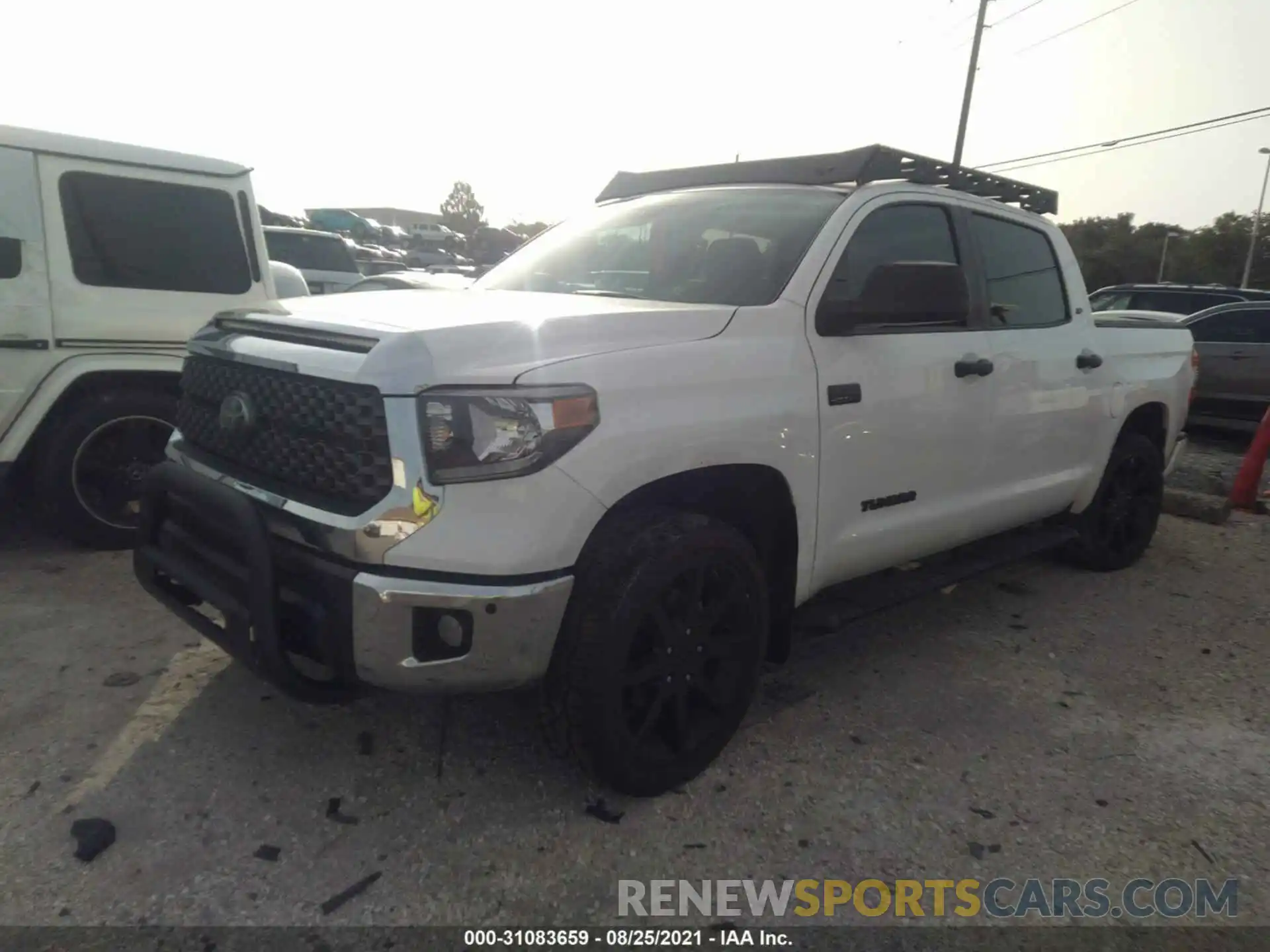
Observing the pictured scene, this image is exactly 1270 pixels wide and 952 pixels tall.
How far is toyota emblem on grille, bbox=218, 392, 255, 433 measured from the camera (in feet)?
8.54

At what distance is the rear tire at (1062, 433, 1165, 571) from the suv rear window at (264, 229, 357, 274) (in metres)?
10.2

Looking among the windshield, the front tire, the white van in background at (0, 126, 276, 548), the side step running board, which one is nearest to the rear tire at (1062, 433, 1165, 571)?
the side step running board

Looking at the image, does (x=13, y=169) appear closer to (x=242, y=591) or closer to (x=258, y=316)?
(x=258, y=316)

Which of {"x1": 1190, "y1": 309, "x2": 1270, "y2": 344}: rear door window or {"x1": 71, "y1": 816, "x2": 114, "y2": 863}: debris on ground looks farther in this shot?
{"x1": 1190, "y1": 309, "x2": 1270, "y2": 344}: rear door window

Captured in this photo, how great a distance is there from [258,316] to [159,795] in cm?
144

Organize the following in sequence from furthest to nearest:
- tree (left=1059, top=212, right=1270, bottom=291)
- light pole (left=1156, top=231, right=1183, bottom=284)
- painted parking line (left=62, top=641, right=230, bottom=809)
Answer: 1. light pole (left=1156, top=231, right=1183, bottom=284)
2. tree (left=1059, top=212, right=1270, bottom=291)
3. painted parking line (left=62, top=641, right=230, bottom=809)

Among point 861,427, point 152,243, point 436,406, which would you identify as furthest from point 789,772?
point 152,243

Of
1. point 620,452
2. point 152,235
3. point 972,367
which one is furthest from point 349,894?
point 152,235

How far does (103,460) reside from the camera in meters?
4.63

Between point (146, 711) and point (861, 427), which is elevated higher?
point (861, 427)

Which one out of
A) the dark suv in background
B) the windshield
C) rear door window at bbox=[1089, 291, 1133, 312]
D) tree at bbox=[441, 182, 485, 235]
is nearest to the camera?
the windshield

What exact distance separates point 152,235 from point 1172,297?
1293 cm

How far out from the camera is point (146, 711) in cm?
309

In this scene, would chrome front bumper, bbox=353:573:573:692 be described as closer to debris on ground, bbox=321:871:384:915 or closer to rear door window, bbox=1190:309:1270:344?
debris on ground, bbox=321:871:384:915
